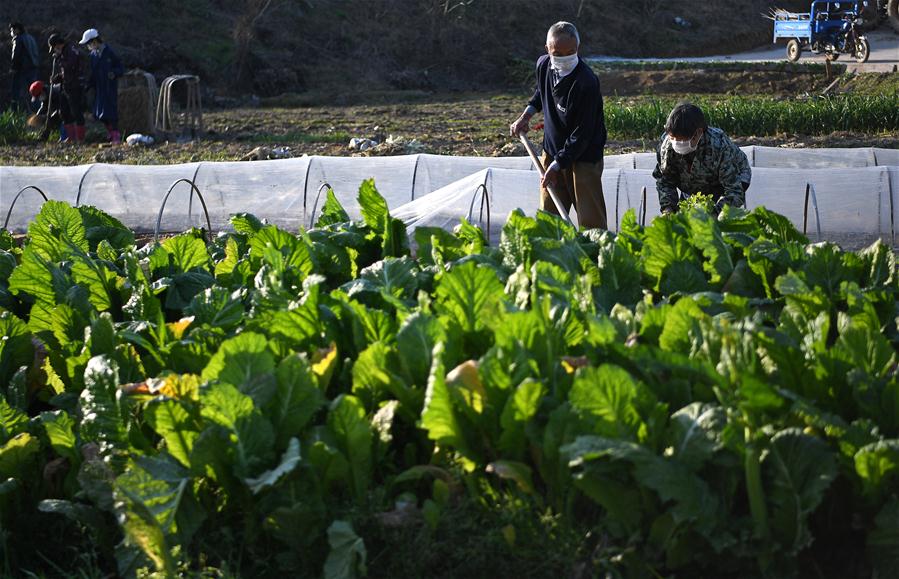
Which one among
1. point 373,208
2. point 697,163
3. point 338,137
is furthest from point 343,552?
point 338,137

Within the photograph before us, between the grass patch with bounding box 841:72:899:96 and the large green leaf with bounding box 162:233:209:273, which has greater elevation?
the grass patch with bounding box 841:72:899:96

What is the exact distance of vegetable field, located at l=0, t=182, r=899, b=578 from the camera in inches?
93.7

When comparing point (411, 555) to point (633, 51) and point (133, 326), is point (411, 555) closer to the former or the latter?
point (133, 326)

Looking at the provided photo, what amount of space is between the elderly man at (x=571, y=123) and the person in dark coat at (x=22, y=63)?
11879mm

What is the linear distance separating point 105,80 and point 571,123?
9150 mm

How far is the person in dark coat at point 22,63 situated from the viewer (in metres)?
16.7

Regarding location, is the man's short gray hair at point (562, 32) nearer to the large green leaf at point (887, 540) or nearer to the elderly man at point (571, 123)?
the elderly man at point (571, 123)

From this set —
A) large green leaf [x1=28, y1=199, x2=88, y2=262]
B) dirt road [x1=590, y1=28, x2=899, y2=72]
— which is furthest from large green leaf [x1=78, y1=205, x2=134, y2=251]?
dirt road [x1=590, y1=28, x2=899, y2=72]

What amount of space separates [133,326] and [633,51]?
27.6 metres

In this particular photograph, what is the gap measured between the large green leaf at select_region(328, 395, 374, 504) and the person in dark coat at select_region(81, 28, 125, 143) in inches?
492

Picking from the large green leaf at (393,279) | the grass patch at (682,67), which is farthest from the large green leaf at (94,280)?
the grass patch at (682,67)

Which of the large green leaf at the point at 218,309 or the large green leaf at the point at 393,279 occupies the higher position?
the large green leaf at the point at 393,279

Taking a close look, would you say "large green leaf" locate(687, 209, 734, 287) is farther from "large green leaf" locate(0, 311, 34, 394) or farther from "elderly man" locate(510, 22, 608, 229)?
"elderly man" locate(510, 22, 608, 229)

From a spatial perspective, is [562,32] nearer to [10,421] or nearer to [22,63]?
[10,421]
